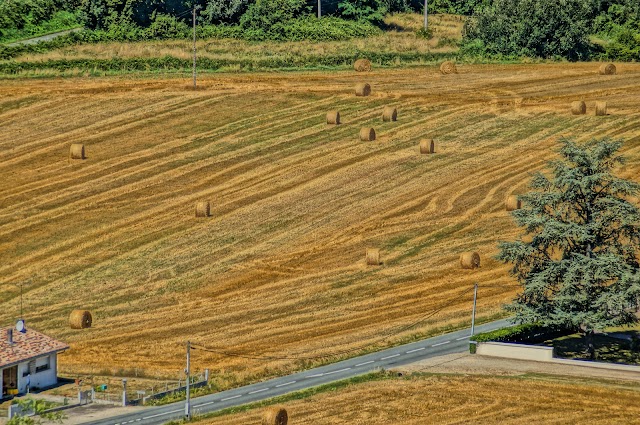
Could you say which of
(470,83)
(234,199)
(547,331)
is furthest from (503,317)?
(470,83)

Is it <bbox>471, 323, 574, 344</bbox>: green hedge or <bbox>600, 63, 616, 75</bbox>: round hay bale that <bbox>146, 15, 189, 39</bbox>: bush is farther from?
<bbox>471, 323, 574, 344</bbox>: green hedge

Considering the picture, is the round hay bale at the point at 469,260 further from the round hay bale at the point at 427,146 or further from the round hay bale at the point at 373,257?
the round hay bale at the point at 427,146

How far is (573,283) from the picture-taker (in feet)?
217

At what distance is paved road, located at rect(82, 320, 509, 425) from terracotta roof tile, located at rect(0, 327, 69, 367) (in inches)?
282

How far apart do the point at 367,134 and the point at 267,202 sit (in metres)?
11.6

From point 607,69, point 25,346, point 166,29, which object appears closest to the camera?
point 25,346

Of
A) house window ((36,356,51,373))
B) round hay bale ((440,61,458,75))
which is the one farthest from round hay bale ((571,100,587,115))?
house window ((36,356,51,373))

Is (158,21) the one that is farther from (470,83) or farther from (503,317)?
(503,317)

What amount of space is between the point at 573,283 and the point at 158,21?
56.0 meters

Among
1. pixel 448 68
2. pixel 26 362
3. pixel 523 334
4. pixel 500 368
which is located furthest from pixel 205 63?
pixel 500 368

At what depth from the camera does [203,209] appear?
82.1 meters

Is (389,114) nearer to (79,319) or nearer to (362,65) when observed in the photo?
(362,65)

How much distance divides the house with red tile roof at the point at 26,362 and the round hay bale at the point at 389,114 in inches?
1448

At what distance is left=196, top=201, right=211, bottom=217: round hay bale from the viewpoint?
8206 cm
